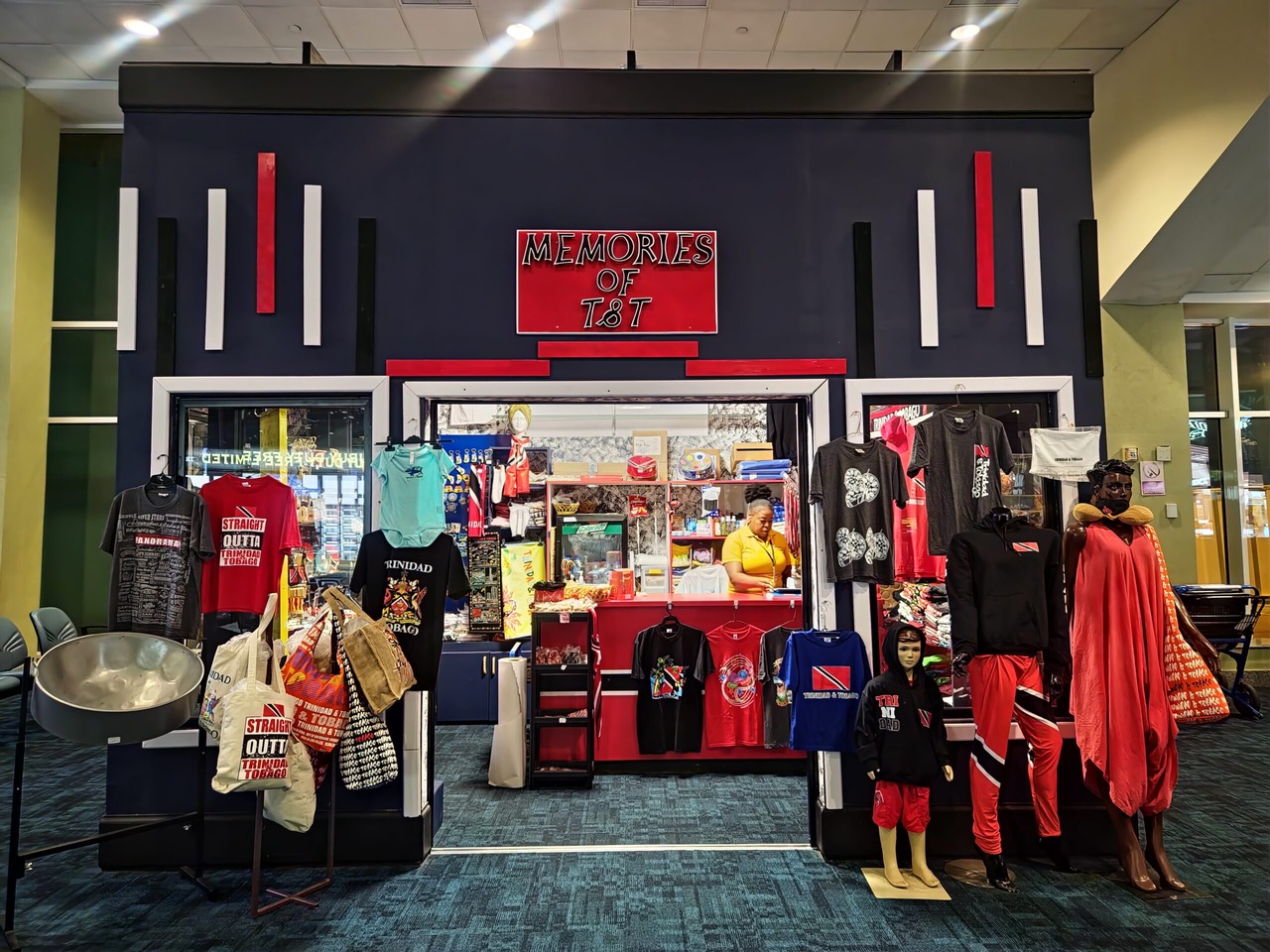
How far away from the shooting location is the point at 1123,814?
356 cm

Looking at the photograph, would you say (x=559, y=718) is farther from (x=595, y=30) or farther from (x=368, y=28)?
(x=368, y=28)

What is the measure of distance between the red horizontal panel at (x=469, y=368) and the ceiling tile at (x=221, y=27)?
398 centimetres

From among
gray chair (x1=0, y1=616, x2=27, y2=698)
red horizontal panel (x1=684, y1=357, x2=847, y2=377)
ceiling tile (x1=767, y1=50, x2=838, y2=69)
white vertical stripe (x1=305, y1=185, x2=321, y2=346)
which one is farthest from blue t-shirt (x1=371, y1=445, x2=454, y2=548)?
ceiling tile (x1=767, y1=50, x2=838, y2=69)

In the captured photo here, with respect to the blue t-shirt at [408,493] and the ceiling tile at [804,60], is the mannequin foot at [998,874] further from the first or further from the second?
the ceiling tile at [804,60]

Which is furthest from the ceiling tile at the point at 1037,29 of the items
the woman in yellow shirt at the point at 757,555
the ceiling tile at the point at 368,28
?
the ceiling tile at the point at 368,28

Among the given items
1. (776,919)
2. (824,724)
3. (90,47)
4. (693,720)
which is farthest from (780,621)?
(90,47)

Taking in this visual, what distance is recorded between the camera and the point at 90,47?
6473mm

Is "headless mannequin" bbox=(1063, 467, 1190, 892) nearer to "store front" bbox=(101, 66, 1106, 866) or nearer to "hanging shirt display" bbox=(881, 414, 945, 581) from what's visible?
"store front" bbox=(101, 66, 1106, 866)

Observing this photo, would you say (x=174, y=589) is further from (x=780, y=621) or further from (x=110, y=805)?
(x=780, y=621)

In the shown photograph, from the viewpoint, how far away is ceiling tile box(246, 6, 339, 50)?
19.5ft

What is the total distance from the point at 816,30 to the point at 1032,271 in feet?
11.1

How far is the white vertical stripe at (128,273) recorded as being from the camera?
3.97 meters

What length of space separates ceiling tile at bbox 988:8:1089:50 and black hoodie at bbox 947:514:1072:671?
4.65m

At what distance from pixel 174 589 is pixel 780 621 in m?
3.60
